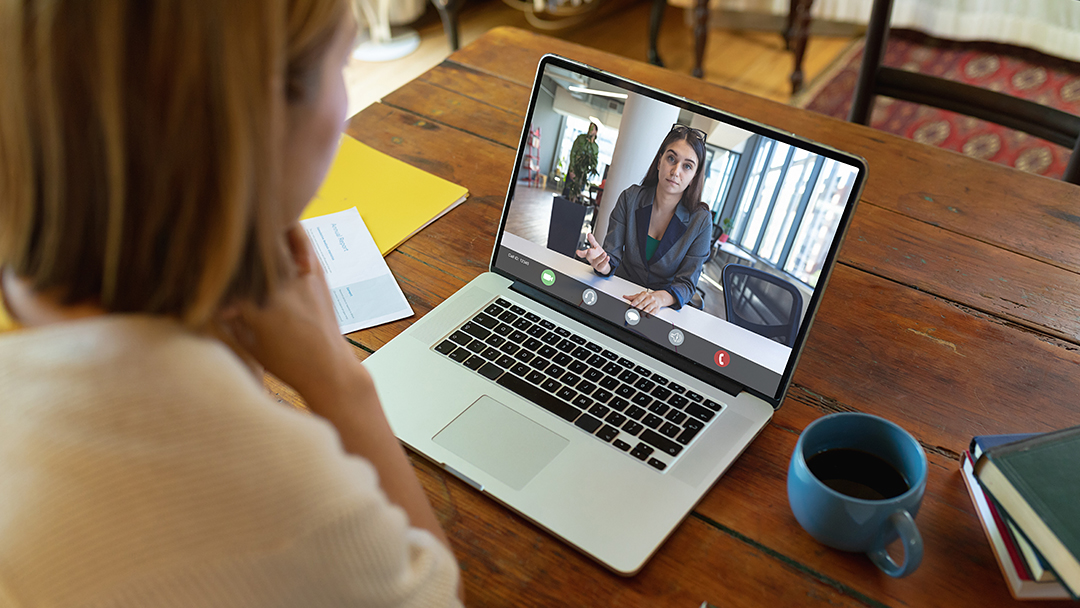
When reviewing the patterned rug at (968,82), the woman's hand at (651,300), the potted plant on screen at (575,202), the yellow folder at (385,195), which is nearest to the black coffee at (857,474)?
the woman's hand at (651,300)

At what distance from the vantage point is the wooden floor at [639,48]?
2.92 metres

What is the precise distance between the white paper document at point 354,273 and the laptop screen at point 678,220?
166 mm

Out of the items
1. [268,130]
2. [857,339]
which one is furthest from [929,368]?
[268,130]

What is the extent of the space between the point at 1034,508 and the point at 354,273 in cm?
72

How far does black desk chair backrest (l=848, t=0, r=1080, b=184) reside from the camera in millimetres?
1178

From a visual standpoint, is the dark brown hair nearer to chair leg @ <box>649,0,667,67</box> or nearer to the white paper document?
the white paper document

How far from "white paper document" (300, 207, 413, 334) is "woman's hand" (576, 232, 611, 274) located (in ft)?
0.70

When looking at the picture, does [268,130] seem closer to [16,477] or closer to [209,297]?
[209,297]

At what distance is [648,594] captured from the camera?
0.60 metres

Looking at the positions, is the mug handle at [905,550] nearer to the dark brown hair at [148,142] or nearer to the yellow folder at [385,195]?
the dark brown hair at [148,142]

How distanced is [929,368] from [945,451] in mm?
113

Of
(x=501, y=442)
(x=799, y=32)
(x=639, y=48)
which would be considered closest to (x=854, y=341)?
(x=501, y=442)

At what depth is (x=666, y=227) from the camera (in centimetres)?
76

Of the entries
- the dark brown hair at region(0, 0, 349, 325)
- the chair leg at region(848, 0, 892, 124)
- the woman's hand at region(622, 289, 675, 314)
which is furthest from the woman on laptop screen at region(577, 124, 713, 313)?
the chair leg at region(848, 0, 892, 124)
